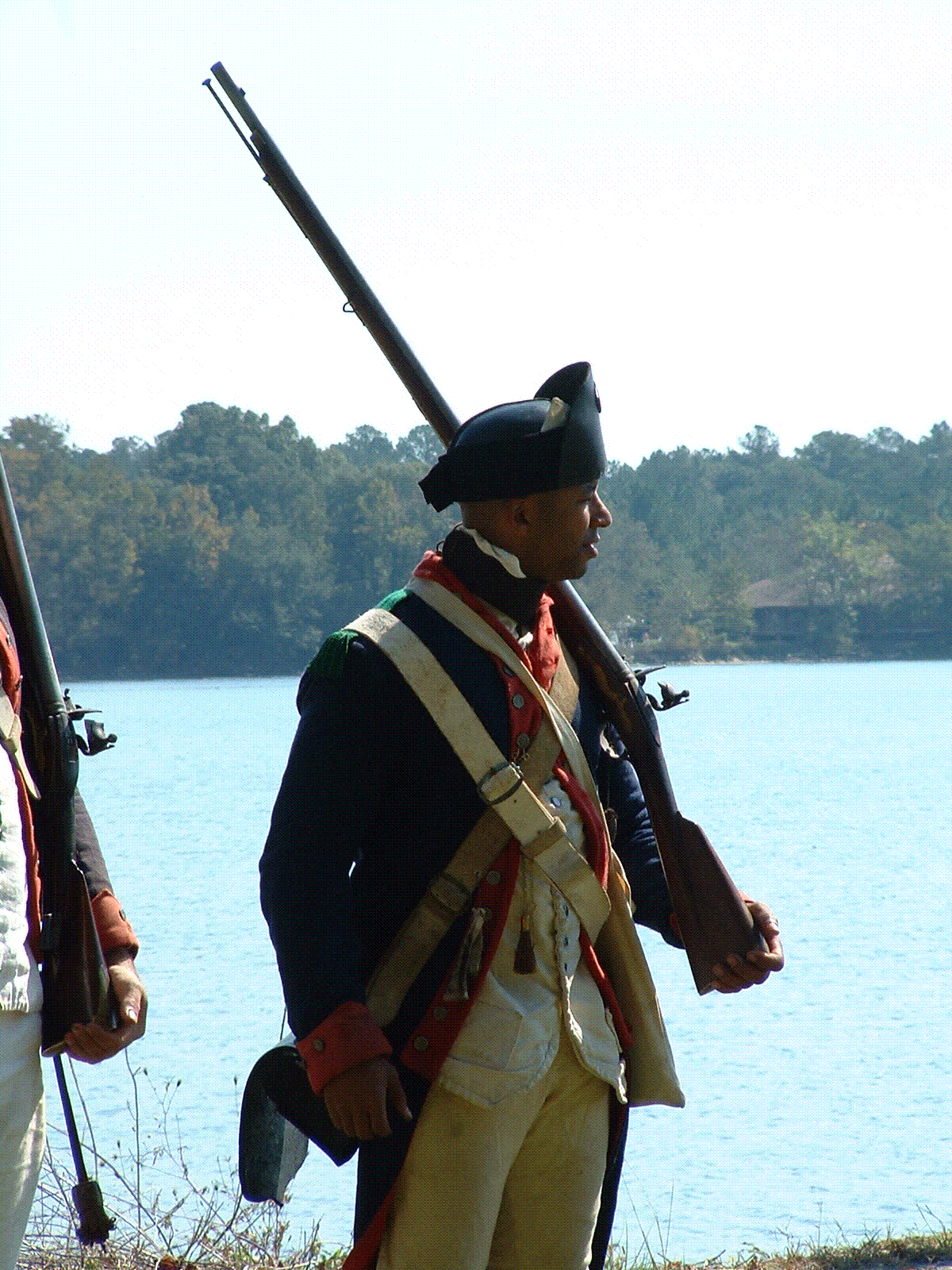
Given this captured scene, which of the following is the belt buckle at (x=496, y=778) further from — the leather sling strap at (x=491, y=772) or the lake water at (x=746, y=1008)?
the lake water at (x=746, y=1008)

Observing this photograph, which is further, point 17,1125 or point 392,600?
point 392,600

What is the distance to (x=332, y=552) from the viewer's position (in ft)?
209

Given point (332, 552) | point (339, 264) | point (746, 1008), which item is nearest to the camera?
point (339, 264)

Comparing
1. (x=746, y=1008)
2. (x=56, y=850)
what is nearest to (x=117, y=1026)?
(x=56, y=850)

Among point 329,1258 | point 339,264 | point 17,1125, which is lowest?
point 329,1258

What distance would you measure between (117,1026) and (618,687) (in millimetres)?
1018

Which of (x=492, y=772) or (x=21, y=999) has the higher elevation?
(x=21, y=999)

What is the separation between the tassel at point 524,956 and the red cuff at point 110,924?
639 millimetres

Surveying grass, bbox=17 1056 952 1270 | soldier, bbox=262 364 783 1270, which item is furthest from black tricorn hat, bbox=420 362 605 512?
grass, bbox=17 1056 952 1270

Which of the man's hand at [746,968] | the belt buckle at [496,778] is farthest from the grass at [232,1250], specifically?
the belt buckle at [496,778]

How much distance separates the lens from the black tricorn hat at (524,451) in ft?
8.91

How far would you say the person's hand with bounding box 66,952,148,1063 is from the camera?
101 inches

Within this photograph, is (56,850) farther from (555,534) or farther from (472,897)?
(555,534)

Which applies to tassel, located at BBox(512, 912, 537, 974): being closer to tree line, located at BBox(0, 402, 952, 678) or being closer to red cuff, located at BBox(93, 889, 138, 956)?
red cuff, located at BBox(93, 889, 138, 956)
